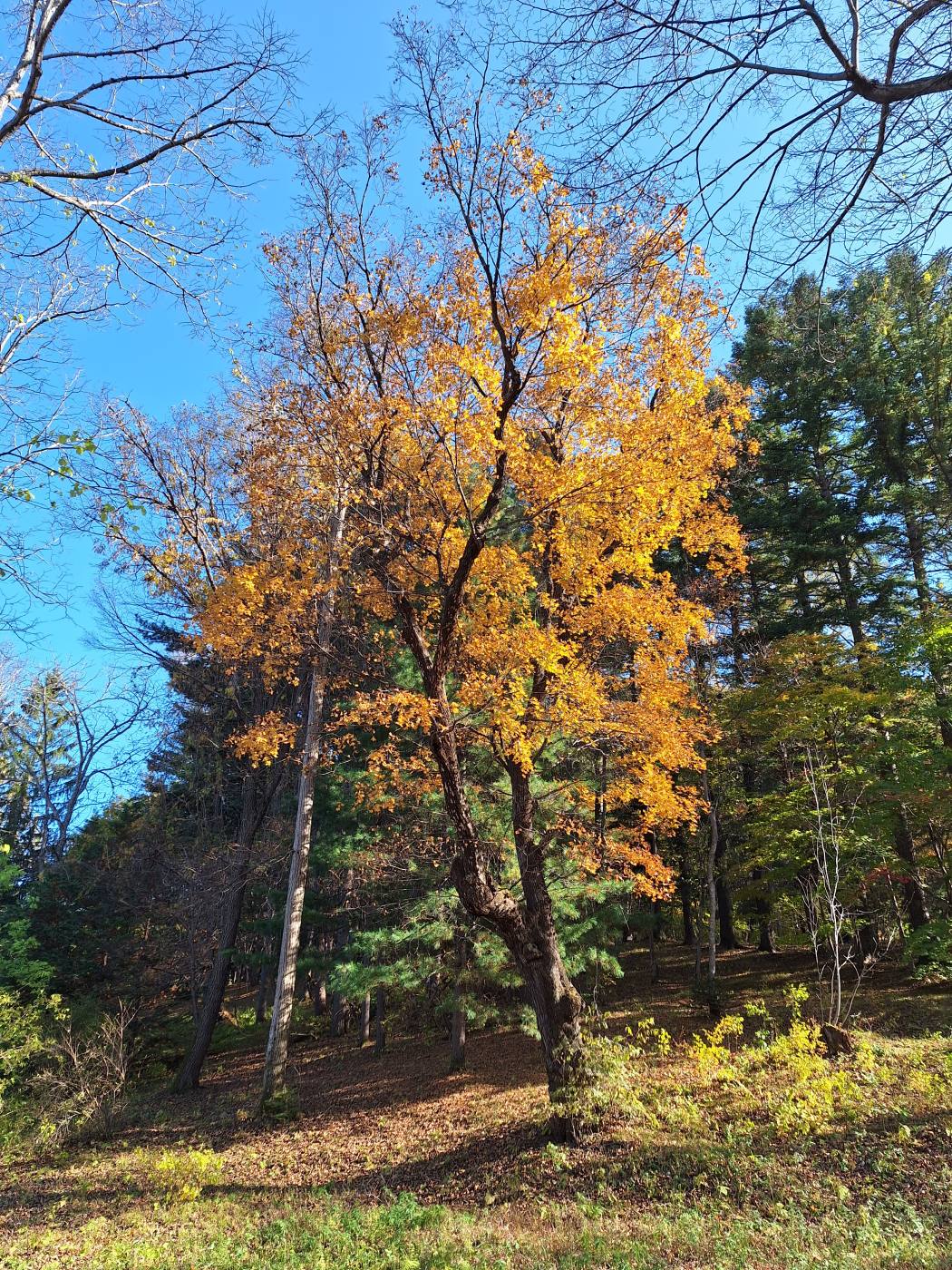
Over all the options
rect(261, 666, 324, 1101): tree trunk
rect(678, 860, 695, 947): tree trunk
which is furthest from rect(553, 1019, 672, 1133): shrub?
Result: rect(678, 860, 695, 947): tree trunk

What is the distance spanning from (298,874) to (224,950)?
4.84 m

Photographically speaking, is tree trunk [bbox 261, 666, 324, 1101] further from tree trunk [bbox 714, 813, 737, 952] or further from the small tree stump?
tree trunk [bbox 714, 813, 737, 952]

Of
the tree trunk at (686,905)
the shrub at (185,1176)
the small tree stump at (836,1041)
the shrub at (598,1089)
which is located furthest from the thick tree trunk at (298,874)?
the tree trunk at (686,905)

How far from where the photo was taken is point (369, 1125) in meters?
9.66

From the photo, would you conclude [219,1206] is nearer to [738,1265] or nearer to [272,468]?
[738,1265]

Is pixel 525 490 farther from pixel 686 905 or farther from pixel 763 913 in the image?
pixel 686 905

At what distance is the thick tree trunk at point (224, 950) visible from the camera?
13992 millimetres

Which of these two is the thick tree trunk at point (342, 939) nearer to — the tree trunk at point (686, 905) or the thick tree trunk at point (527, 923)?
the thick tree trunk at point (527, 923)

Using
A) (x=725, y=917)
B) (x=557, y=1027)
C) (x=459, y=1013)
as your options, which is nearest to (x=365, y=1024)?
(x=459, y=1013)

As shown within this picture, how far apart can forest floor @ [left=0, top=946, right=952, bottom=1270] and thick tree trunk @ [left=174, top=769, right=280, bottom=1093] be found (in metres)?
3.04

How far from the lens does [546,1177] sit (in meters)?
6.21

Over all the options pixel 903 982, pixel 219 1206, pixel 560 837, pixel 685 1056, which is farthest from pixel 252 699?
pixel 903 982

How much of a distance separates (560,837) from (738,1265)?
6.94 m

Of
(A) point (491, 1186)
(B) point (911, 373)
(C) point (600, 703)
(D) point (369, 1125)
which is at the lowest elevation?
(D) point (369, 1125)
